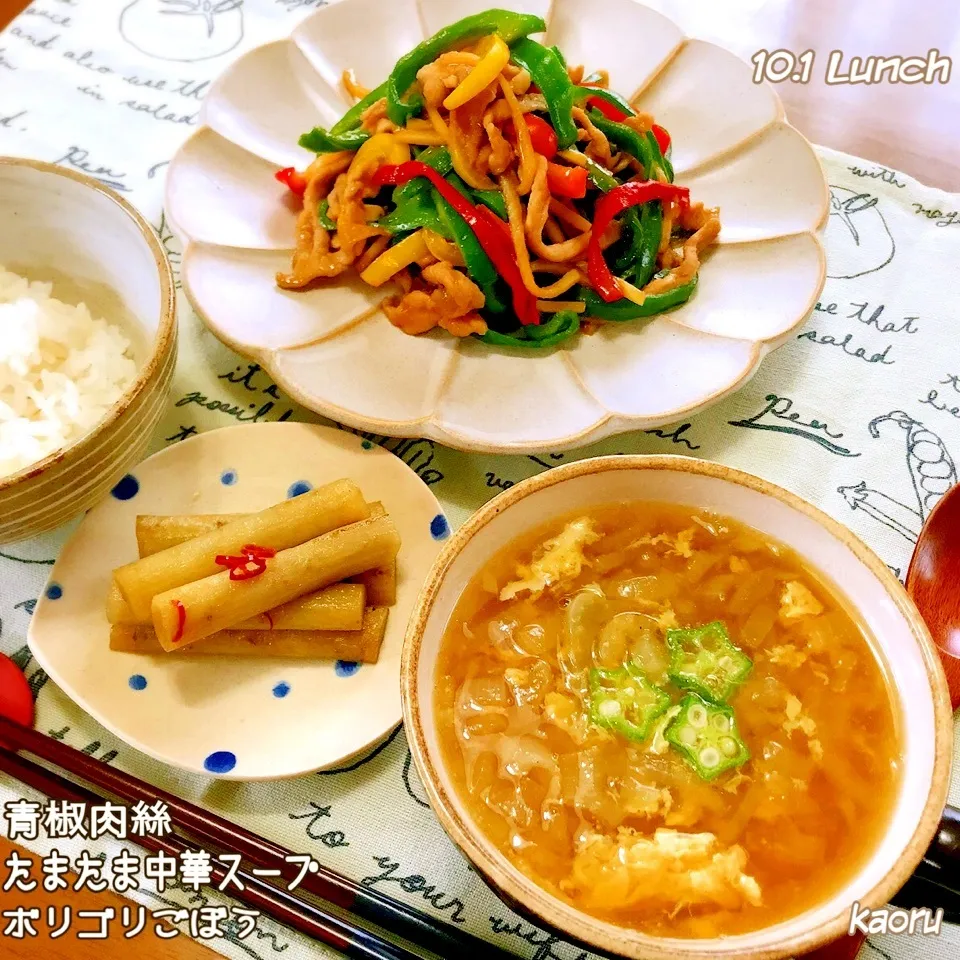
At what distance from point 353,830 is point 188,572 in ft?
1.68

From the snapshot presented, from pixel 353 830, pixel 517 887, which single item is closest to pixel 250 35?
pixel 353 830

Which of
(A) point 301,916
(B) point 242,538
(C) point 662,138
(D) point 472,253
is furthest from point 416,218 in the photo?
(A) point 301,916

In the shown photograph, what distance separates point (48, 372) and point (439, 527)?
0.82 meters

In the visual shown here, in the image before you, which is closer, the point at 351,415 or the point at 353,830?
the point at 353,830

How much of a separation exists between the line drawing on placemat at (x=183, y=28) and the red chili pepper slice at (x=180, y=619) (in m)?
1.89

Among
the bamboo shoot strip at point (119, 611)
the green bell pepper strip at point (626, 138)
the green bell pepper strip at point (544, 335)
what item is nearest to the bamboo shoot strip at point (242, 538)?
the bamboo shoot strip at point (119, 611)

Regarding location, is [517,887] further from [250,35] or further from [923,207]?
[250,35]

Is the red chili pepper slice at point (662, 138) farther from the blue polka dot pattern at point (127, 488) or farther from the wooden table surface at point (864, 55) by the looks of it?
the blue polka dot pattern at point (127, 488)

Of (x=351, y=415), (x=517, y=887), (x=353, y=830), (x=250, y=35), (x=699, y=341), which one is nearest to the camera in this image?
(x=517, y=887)

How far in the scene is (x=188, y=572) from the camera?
142 centimetres

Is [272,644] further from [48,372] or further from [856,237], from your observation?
[856,237]

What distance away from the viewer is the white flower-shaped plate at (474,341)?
163 cm

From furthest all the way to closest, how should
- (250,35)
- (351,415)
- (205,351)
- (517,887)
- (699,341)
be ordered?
(250,35) < (205,351) < (699,341) < (351,415) < (517,887)
